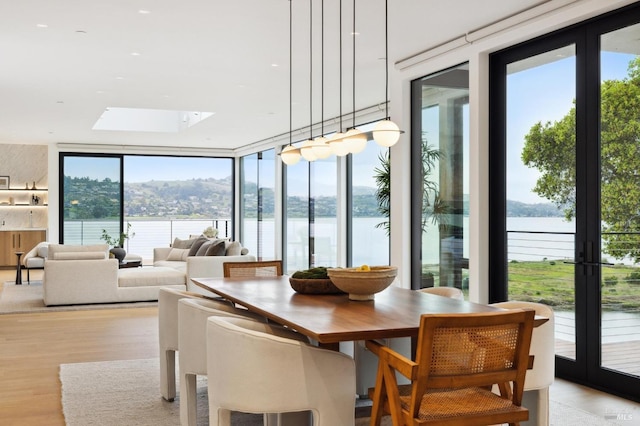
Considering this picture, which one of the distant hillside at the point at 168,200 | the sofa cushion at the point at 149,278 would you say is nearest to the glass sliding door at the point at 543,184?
the sofa cushion at the point at 149,278

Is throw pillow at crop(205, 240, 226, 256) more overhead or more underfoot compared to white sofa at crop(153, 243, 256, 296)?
more overhead

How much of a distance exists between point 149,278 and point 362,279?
611 centimetres

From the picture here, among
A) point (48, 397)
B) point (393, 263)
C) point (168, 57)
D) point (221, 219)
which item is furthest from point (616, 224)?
point (221, 219)

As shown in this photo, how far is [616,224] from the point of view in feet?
14.6

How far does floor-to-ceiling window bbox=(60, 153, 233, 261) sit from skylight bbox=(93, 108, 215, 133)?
2.56 metres

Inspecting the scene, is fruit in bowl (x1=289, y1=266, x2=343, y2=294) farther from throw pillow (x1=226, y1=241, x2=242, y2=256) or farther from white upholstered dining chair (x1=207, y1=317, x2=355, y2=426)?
throw pillow (x1=226, y1=241, x2=242, y2=256)

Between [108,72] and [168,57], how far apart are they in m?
1.04

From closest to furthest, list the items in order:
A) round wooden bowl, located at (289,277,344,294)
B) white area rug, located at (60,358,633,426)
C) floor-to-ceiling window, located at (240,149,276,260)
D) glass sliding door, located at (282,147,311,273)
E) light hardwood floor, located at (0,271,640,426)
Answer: round wooden bowl, located at (289,277,344,294)
white area rug, located at (60,358,633,426)
light hardwood floor, located at (0,271,640,426)
glass sliding door, located at (282,147,311,273)
floor-to-ceiling window, located at (240,149,276,260)

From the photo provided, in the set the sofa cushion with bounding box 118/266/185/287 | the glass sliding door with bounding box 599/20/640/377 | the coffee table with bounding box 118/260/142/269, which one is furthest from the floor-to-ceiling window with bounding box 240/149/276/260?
the glass sliding door with bounding box 599/20/640/377

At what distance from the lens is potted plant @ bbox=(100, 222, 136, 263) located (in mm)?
10512

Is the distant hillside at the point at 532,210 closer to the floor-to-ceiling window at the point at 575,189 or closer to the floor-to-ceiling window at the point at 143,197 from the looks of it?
the floor-to-ceiling window at the point at 575,189

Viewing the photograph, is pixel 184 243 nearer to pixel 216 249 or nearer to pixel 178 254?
pixel 178 254

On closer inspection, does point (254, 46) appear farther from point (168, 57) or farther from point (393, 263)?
point (393, 263)

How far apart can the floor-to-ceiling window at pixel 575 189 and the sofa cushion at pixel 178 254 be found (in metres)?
6.62
